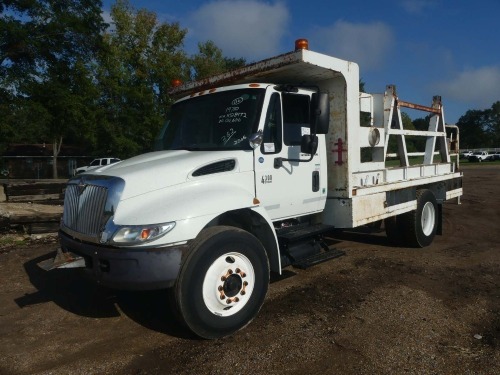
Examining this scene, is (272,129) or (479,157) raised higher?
(272,129)

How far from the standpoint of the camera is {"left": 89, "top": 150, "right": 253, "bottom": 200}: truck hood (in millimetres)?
3828

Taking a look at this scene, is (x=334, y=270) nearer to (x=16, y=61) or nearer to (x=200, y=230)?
(x=200, y=230)

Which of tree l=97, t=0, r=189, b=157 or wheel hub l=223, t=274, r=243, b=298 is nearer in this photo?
wheel hub l=223, t=274, r=243, b=298

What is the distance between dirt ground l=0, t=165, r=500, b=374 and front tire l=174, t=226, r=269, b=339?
184 millimetres

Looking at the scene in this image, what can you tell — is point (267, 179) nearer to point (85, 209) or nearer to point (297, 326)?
point (297, 326)

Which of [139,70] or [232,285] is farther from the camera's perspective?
[139,70]

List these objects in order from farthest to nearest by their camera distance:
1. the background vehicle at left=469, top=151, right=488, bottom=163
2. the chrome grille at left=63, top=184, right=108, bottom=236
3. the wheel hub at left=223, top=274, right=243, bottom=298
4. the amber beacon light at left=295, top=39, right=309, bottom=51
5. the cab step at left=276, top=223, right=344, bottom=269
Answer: the background vehicle at left=469, top=151, right=488, bottom=163 → the cab step at left=276, top=223, right=344, bottom=269 → the amber beacon light at left=295, top=39, right=309, bottom=51 → the wheel hub at left=223, top=274, right=243, bottom=298 → the chrome grille at left=63, top=184, right=108, bottom=236

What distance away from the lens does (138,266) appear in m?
3.53

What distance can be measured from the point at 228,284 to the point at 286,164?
1626mm

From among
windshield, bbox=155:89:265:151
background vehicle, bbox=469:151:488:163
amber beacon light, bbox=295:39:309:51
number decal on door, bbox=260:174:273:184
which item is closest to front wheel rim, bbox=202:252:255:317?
number decal on door, bbox=260:174:273:184

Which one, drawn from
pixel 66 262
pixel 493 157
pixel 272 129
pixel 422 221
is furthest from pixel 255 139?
pixel 493 157

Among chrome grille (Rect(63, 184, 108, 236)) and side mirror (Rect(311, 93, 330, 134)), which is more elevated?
side mirror (Rect(311, 93, 330, 134))

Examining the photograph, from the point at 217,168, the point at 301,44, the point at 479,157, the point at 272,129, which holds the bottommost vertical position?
the point at 479,157

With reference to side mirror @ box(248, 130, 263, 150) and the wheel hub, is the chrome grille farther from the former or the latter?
side mirror @ box(248, 130, 263, 150)
